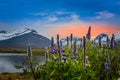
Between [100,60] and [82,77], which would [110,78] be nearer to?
[100,60]

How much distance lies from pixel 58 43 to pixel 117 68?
4.02 metres

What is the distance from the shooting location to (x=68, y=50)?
595 inches

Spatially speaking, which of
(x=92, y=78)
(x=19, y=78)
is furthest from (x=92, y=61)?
(x=19, y=78)

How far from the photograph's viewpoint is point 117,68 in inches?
619

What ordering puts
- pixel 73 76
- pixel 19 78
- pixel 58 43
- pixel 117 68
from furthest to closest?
pixel 19 78, pixel 117 68, pixel 58 43, pixel 73 76

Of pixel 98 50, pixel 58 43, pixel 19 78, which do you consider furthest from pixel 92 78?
pixel 19 78

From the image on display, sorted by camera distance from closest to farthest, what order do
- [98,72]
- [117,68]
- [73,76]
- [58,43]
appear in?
[73,76], [58,43], [98,72], [117,68]

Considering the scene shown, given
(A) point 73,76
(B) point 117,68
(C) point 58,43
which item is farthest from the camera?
(B) point 117,68

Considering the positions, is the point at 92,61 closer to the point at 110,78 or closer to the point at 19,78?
the point at 110,78

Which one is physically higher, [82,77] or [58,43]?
[58,43]

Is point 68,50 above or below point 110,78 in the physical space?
above

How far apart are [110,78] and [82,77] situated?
3192 mm

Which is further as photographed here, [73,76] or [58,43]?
[58,43]

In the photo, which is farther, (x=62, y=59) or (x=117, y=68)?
(x=117, y=68)
